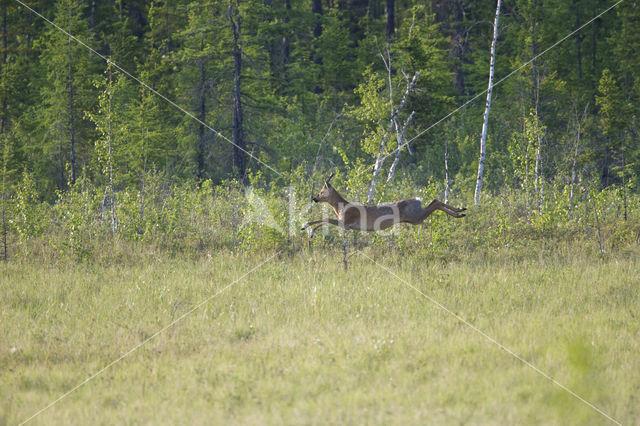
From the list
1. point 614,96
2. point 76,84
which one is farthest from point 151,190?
point 614,96

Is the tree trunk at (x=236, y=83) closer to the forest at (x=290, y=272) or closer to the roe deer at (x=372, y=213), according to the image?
the forest at (x=290, y=272)

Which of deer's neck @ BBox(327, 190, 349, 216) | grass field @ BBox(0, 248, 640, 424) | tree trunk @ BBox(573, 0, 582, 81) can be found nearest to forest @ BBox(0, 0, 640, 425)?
grass field @ BBox(0, 248, 640, 424)

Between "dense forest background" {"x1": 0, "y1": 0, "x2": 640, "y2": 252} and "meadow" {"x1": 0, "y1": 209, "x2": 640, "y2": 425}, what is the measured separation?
690 cm

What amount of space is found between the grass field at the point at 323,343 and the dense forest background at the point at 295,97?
7.54m

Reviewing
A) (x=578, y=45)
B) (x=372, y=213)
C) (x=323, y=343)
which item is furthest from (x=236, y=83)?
(x=578, y=45)

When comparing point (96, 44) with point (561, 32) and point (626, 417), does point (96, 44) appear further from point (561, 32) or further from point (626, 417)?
point (626, 417)

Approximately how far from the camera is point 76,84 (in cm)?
2323

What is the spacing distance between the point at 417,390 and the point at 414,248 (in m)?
7.61

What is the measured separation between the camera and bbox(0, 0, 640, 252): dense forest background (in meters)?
22.1

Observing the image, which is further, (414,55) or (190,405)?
(414,55)

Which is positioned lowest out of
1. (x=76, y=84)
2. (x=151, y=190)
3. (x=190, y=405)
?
(x=190, y=405)

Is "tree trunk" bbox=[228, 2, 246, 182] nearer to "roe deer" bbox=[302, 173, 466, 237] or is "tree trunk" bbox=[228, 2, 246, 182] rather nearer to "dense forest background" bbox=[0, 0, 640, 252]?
"dense forest background" bbox=[0, 0, 640, 252]

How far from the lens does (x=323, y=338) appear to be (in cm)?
740

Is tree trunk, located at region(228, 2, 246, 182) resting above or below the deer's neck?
above
